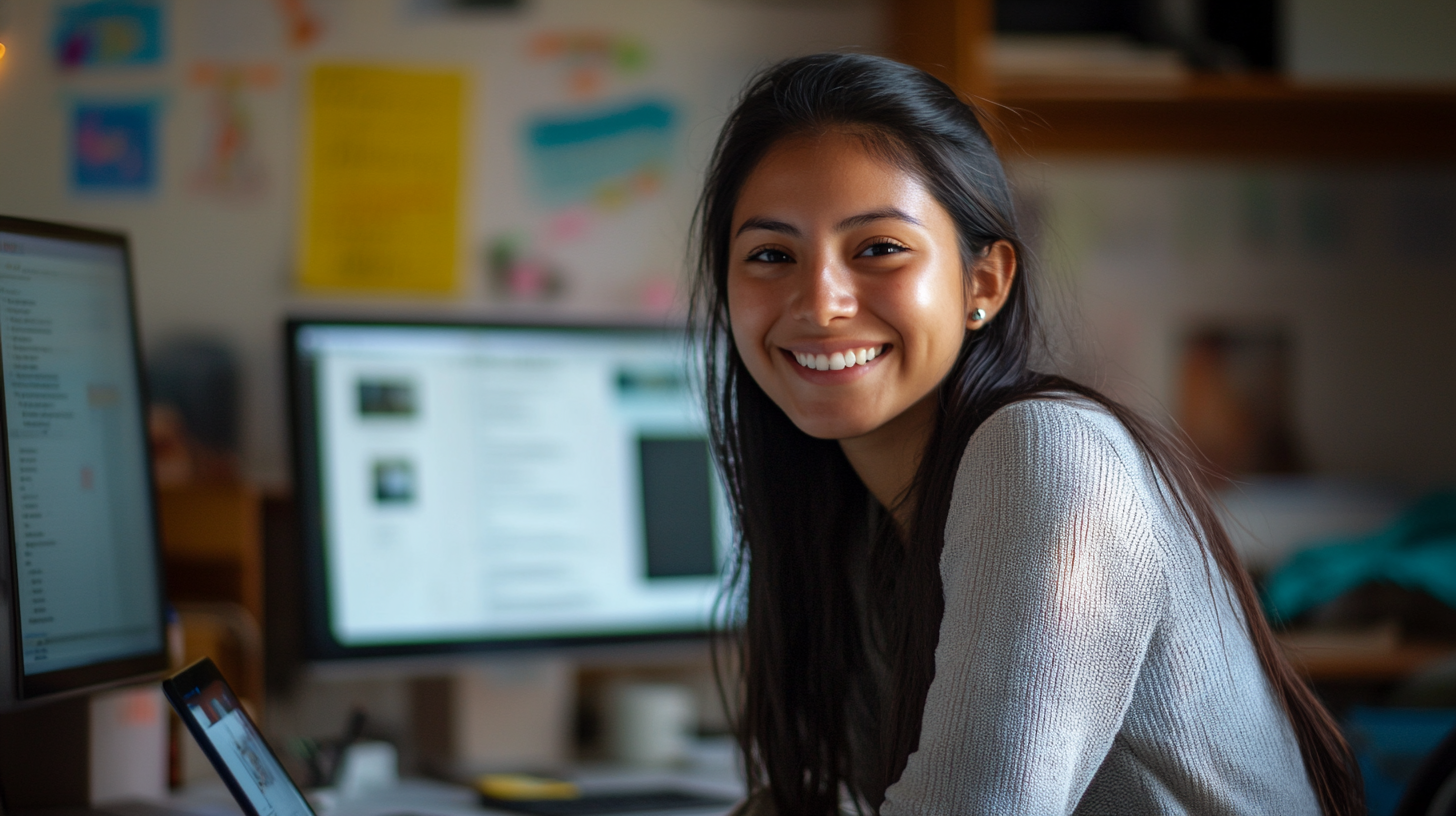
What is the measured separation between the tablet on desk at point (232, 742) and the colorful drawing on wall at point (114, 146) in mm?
922

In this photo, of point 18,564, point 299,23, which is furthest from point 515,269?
point 18,564

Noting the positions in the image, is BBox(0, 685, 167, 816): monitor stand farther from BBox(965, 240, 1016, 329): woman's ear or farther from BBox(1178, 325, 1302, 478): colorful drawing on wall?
BBox(1178, 325, 1302, 478): colorful drawing on wall

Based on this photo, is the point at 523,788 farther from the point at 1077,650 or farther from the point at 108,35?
the point at 108,35

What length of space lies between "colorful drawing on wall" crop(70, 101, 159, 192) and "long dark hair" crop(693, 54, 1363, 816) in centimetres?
92

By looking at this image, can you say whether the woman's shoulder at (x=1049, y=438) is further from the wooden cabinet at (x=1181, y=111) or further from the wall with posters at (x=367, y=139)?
the wall with posters at (x=367, y=139)

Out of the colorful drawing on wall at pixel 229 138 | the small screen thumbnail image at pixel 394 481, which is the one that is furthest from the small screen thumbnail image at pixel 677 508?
the colorful drawing on wall at pixel 229 138

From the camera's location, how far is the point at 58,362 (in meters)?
0.94

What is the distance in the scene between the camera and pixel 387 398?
1301 mm

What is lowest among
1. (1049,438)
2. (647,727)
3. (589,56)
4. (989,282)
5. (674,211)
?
(647,727)

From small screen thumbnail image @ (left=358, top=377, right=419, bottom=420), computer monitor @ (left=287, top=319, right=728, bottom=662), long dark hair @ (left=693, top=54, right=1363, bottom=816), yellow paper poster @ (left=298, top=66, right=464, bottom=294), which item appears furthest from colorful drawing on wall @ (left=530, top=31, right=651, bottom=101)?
long dark hair @ (left=693, top=54, right=1363, bottom=816)

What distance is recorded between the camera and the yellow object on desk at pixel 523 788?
1.12m

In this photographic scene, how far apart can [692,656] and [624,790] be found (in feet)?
1.00

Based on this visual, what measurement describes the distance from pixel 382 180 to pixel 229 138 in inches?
7.8

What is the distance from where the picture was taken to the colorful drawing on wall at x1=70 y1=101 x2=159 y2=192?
1.54 metres
